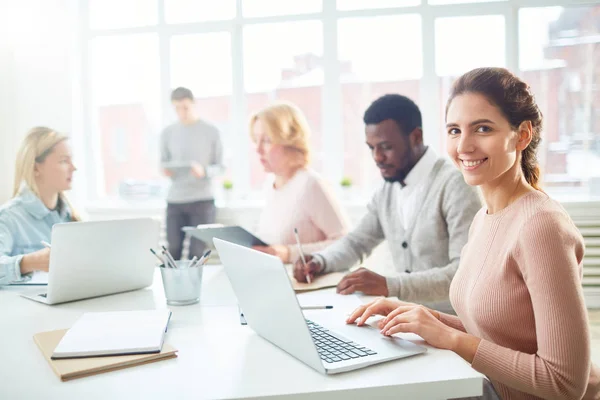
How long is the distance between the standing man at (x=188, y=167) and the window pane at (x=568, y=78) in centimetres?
243

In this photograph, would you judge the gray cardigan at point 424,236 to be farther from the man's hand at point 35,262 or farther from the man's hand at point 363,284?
the man's hand at point 35,262

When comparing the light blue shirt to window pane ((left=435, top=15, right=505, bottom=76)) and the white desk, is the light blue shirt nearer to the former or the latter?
the white desk

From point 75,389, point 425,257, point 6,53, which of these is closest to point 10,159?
point 6,53

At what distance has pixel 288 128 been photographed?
255cm

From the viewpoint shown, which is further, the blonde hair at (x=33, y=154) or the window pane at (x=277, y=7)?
the window pane at (x=277, y=7)

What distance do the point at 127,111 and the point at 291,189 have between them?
2872mm

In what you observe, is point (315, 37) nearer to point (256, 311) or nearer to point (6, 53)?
point (6, 53)

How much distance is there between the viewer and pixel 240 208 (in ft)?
14.4

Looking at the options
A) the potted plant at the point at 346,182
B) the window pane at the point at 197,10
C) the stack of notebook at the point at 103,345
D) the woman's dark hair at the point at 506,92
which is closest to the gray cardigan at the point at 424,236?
the woman's dark hair at the point at 506,92

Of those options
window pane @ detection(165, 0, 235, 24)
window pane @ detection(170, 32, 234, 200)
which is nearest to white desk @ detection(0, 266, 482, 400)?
window pane @ detection(170, 32, 234, 200)

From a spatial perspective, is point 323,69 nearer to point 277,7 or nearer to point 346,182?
point 277,7

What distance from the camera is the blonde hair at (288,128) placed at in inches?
99.6

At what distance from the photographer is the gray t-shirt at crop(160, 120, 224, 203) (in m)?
4.29

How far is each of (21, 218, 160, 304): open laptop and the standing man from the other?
2.56 metres
